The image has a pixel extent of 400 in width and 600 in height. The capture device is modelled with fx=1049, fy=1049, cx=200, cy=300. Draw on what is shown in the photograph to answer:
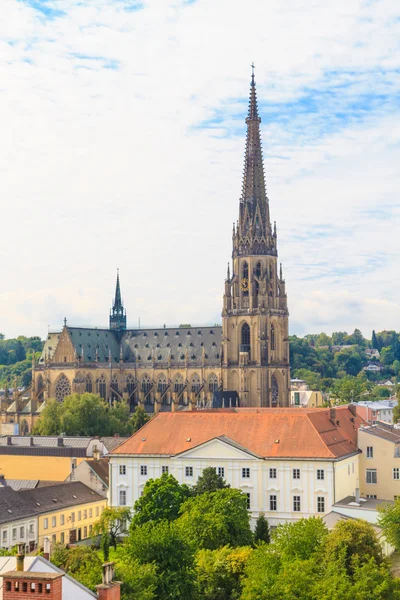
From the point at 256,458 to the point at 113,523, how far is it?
14.4 metres

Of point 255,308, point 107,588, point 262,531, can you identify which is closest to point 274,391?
point 255,308

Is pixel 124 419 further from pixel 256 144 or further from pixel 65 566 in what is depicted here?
pixel 65 566

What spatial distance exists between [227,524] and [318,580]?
20.7 metres

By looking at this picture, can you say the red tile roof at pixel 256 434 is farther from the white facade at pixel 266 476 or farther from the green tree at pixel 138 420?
the green tree at pixel 138 420

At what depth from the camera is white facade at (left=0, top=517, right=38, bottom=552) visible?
91.9m

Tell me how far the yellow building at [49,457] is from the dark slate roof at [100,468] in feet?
9.97

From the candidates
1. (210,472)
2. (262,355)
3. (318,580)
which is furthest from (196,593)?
(262,355)

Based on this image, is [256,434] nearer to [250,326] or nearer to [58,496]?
[58,496]

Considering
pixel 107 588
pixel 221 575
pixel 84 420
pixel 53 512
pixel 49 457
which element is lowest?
pixel 221 575

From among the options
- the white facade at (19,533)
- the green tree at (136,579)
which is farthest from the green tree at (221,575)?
the white facade at (19,533)

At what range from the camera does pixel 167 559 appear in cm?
6362

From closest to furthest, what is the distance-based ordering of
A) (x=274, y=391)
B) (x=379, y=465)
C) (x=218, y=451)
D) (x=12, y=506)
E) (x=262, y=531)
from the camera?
(x=262, y=531) → (x=12, y=506) → (x=218, y=451) → (x=379, y=465) → (x=274, y=391)

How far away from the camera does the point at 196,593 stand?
63.6 meters

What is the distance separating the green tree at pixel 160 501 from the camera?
87188 mm
